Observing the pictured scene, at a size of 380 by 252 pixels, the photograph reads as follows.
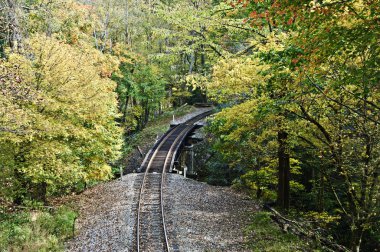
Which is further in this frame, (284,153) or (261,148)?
(261,148)

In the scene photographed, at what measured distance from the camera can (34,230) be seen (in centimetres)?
1185

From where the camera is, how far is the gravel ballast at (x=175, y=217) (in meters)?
11.4

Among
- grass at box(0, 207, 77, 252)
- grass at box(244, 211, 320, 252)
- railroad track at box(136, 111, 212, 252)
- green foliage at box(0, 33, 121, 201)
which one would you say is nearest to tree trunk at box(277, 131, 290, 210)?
grass at box(244, 211, 320, 252)

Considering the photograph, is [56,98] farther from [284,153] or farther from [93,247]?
[284,153]

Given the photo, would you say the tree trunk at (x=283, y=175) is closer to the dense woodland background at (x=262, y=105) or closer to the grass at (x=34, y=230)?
the dense woodland background at (x=262, y=105)

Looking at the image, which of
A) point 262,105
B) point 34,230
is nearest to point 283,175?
point 262,105

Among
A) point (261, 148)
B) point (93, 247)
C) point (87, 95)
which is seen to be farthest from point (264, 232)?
point (87, 95)

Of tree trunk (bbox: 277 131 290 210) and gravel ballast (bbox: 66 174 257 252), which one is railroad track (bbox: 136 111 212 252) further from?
tree trunk (bbox: 277 131 290 210)

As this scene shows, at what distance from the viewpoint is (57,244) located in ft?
37.9

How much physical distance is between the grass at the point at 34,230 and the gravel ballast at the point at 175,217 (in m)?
0.53

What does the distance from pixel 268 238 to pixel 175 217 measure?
13.6 feet

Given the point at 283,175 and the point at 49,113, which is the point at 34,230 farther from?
the point at 283,175

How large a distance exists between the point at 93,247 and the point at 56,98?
6.35 metres

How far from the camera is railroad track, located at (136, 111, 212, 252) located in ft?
37.9
